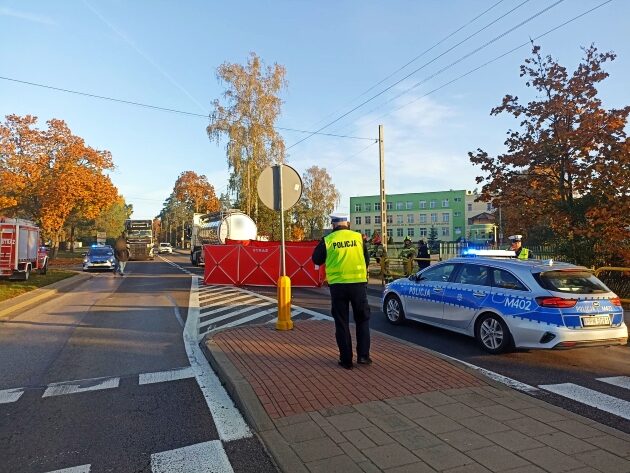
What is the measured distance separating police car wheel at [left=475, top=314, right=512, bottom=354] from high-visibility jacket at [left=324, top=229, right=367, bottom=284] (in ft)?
8.19

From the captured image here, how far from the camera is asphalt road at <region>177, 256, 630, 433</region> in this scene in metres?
5.05

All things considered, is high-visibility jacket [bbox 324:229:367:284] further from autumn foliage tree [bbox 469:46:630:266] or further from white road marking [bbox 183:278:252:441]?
autumn foliage tree [bbox 469:46:630:266]

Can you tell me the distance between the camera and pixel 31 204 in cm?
3675

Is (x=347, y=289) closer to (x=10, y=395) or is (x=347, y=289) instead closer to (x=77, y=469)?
(x=77, y=469)

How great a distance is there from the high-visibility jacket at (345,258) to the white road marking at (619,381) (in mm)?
3118

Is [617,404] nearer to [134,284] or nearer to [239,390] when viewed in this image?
[239,390]

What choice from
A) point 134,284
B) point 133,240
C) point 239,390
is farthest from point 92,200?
point 239,390

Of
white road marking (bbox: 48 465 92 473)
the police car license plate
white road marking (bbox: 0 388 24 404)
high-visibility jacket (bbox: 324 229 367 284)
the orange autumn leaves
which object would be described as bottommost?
white road marking (bbox: 0 388 24 404)

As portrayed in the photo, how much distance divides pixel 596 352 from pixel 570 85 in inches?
309

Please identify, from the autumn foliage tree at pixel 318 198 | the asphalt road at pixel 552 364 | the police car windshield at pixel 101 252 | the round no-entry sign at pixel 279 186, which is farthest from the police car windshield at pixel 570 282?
the autumn foliage tree at pixel 318 198

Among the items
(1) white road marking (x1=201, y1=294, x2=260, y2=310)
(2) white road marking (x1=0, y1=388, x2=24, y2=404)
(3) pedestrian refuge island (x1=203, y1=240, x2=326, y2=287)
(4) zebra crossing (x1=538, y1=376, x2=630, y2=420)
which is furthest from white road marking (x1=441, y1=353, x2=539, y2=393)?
(3) pedestrian refuge island (x1=203, y1=240, x2=326, y2=287)

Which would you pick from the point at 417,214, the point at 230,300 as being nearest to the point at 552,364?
the point at 230,300

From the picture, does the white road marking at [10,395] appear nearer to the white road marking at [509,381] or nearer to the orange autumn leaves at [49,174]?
the white road marking at [509,381]

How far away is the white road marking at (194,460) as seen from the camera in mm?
3631
